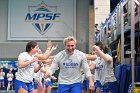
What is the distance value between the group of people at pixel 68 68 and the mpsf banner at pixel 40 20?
12.1 m

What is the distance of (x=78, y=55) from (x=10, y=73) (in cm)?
1418

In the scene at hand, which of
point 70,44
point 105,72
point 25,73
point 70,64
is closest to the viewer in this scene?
point 70,44

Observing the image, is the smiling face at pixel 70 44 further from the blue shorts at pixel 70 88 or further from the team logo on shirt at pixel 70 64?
the blue shorts at pixel 70 88

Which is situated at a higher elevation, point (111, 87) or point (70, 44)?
point (70, 44)

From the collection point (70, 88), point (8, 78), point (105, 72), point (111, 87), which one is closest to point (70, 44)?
point (70, 88)

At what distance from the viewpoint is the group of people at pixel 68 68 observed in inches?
251

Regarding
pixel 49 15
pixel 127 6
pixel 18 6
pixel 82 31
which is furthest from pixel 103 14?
pixel 127 6

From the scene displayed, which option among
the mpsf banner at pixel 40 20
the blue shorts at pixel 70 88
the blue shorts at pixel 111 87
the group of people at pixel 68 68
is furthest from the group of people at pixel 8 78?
the blue shorts at pixel 70 88

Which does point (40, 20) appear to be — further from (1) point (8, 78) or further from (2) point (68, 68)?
(2) point (68, 68)

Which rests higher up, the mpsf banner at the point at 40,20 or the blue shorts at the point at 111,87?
the mpsf banner at the point at 40,20

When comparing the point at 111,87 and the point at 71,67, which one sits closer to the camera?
the point at 71,67

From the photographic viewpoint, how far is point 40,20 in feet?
69.6

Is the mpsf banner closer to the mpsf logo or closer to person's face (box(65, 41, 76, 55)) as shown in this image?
the mpsf logo

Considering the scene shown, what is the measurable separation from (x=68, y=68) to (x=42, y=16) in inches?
595
